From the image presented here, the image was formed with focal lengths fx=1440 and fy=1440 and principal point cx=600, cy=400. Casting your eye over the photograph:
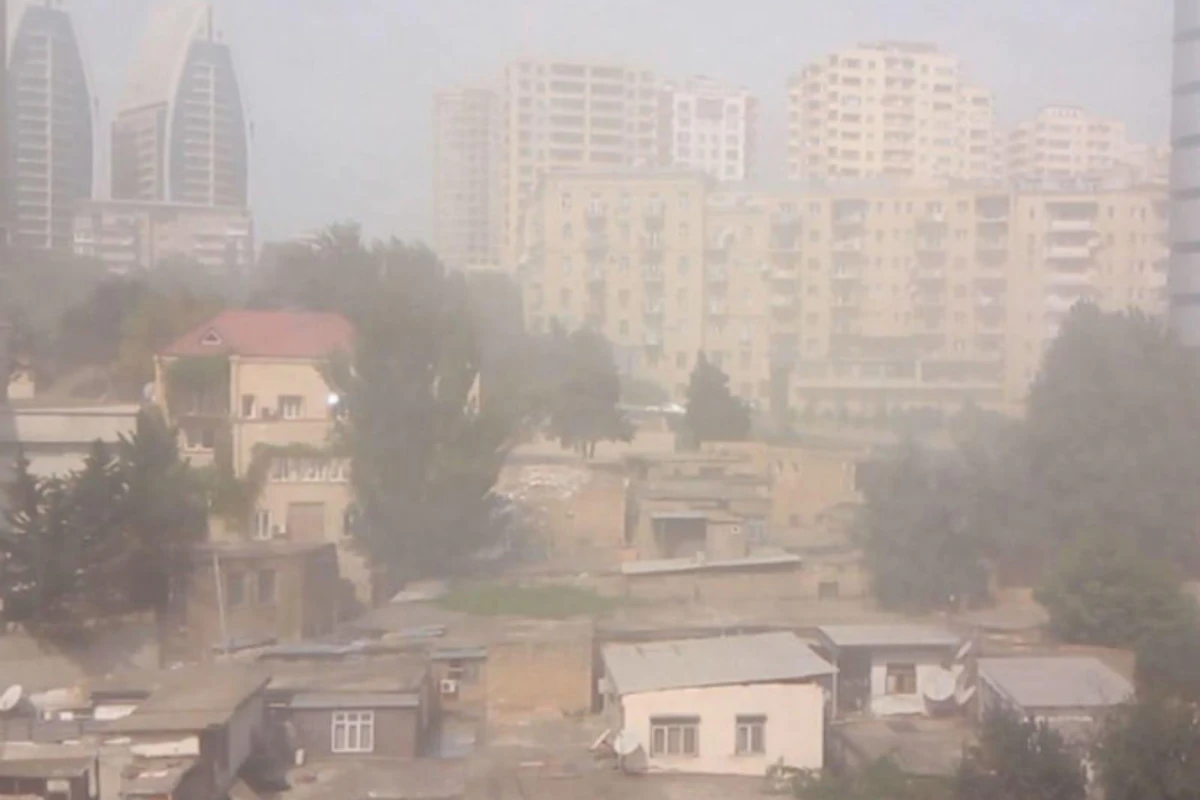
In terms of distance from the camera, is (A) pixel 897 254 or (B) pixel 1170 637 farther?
(A) pixel 897 254

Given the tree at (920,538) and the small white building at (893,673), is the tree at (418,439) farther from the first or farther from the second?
the small white building at (893,673)

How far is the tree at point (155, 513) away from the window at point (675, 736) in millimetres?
2497

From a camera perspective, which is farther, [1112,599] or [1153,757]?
[1112,599]

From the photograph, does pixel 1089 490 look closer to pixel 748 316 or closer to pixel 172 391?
pixel 748 316

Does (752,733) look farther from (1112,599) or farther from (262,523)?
(262,523)

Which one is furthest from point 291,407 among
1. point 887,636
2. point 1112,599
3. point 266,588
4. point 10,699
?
point 1112,599

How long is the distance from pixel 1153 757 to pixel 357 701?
2.28 m

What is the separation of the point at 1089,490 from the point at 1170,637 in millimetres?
2035

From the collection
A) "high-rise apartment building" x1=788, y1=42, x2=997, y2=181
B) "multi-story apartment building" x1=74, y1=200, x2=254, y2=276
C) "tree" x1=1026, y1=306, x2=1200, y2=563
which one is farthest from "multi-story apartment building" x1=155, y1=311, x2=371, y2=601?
"high-rise apartment building" x1=788, y1=42, x2=997, y2=181

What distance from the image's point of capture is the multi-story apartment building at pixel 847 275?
8.51m

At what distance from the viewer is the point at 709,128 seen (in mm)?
9344

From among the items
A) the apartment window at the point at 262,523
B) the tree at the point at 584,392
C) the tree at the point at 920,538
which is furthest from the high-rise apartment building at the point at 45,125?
the tree at the point at 920,538

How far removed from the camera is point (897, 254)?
8711 millimetres

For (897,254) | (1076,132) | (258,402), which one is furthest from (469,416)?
(1076,132)
